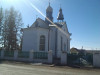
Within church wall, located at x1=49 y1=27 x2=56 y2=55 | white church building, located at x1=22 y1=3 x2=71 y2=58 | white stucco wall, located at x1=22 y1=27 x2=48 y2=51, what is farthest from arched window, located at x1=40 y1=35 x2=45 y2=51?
church wall, located at x1=49 y1=27 x2=56 y2=55

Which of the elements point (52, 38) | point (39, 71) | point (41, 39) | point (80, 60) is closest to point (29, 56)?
point (41, 39)

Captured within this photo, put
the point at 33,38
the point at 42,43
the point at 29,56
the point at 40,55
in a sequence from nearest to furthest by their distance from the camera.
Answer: the point at 40,55 < the point at 29,56 < the point at 33,38 < the point at 42,43

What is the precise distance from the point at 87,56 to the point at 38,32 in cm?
918

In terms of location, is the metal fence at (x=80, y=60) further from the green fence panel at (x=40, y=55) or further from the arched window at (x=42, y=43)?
the arched window at (x=42, y=43)

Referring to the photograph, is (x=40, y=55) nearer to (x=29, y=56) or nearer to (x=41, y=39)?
(x=29, y=56)

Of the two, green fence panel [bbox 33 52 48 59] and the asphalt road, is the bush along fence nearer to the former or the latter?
green fence panel [bbox 33 52 48 59]

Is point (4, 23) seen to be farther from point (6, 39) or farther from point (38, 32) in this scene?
point (38, 32)

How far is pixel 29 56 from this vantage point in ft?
56.0

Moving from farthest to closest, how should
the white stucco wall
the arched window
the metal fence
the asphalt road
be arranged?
the arched window → the white stucco wall → the metal fence → the asphalt road

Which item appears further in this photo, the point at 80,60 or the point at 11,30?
the point at 11,30

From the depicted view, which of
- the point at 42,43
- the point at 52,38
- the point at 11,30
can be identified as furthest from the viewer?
the point at 11,30

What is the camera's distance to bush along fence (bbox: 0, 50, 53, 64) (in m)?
15.9

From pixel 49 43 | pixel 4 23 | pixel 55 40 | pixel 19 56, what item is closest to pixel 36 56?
pixel 19 56

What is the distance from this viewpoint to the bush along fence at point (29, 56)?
1587 centimetres
